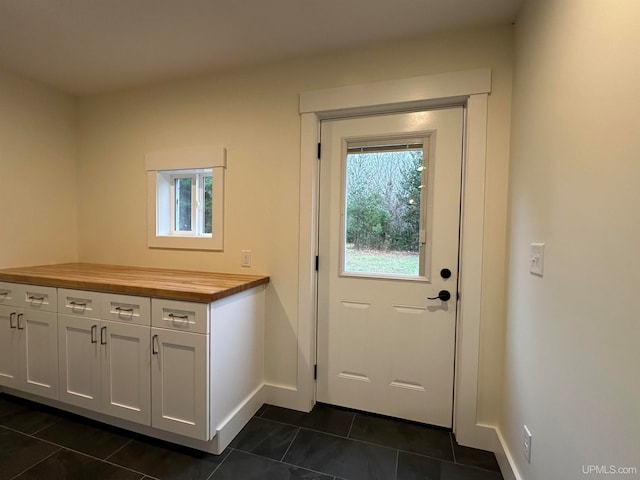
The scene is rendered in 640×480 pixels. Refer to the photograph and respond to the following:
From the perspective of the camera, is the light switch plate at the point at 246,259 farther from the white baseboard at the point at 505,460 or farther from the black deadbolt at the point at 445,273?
the white baseboard at the point at 505,460

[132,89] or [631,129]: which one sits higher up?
[132,89]

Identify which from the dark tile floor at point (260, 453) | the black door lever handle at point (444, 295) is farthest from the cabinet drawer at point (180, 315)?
the black door lever handle at point (444, 295)

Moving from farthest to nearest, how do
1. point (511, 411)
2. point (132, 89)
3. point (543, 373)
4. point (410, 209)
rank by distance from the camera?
point (132, 89)
point (410, 209)
point (511, 411)
point (543, 373)

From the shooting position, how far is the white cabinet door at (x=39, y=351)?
1.88 m

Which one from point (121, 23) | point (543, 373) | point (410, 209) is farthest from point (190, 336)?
point (121, 23)

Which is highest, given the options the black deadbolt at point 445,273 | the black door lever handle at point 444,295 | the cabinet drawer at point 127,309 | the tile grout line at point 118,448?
the black deadbolt at point 445,273

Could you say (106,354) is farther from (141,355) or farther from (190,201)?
(190,201)

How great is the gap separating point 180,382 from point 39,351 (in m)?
1.11

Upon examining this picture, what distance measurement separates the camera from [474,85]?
65.5 inches

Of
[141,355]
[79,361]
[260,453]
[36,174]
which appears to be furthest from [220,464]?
[36,174]

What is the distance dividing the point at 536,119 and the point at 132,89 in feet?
9.16

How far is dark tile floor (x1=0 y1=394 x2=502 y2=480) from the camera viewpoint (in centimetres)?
150

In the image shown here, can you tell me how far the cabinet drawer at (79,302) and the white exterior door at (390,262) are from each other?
136cm

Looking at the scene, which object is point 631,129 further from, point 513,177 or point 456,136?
point 456,136
